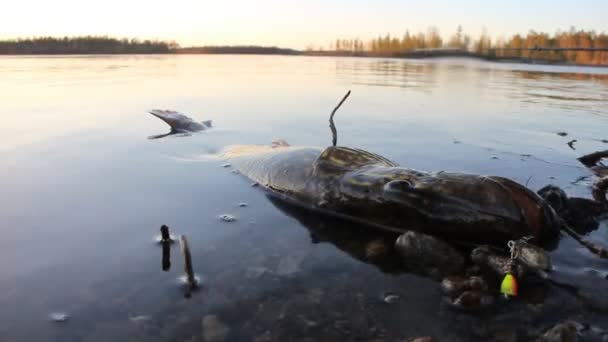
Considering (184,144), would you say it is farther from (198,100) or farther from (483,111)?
(483,111)

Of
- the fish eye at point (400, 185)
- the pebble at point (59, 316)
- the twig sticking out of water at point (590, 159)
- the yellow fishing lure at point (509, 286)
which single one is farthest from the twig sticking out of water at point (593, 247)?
the pebble at point (59, 316)

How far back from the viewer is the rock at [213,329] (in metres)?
2.91

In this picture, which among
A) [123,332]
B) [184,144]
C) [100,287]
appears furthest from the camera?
[184,144]

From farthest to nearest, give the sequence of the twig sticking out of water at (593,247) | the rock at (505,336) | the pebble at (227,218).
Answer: the pebble at (227,218) < the twig sticking out of water at (593,247) < the rock at (505,336)

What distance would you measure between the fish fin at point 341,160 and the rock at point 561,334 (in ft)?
8.40

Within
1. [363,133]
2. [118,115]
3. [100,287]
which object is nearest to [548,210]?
[100,287]

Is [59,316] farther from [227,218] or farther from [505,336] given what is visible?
[505,336]

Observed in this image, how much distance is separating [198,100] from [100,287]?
13.2m

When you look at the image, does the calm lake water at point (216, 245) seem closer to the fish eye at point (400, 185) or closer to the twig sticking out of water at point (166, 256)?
the twig sticking out of water at point (166, 256)

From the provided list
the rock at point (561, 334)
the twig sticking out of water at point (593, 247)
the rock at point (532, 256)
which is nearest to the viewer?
the rock at point (561, 334)

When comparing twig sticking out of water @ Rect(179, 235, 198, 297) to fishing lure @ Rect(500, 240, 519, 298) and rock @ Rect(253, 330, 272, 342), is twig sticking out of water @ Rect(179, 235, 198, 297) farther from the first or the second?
fishing lure @ Rect(500, 240, 519, 298)

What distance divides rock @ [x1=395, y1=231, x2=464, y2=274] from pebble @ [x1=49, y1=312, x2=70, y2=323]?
2.60 meters

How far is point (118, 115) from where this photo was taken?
12.5 meters

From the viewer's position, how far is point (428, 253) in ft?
12.7
